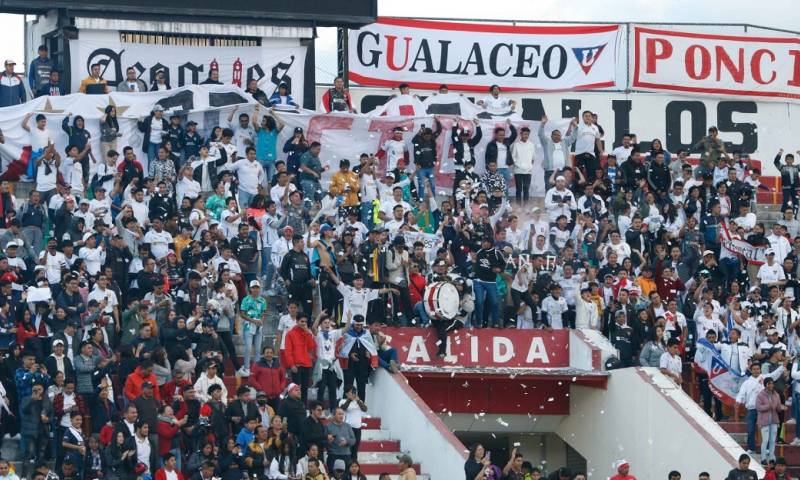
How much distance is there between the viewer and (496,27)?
40562mm

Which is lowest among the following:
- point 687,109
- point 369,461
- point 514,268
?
point 369,461

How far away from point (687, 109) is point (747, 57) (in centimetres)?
171

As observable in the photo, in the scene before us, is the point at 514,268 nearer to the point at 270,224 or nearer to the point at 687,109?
the point at 270,224

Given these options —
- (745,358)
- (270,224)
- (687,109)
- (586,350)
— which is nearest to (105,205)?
(270,224)

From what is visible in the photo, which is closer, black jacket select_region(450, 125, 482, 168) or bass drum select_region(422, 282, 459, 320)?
bass drum select_region(422, 282, 459, 320)

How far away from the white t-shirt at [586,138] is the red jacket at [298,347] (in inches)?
392

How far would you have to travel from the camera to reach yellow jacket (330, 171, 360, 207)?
110ft

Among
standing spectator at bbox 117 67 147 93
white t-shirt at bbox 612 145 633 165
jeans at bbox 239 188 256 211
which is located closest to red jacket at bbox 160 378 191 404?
jeans at bbox 239 188 256 211

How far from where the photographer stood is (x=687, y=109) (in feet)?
138

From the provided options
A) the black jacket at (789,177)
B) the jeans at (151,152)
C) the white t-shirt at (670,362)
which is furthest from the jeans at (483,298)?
the black jacket at (789,177)

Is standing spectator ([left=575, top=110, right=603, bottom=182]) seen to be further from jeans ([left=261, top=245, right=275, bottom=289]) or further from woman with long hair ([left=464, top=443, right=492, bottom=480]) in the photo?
woman with long hair ([left=464, top=443, right=492, bottom=480])

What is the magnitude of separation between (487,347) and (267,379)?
16.0ft

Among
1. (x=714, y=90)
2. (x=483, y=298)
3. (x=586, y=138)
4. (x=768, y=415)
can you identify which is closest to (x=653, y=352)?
(x=768, y=415)

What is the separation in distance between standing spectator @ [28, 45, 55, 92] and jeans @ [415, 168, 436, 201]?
6.91 metres
